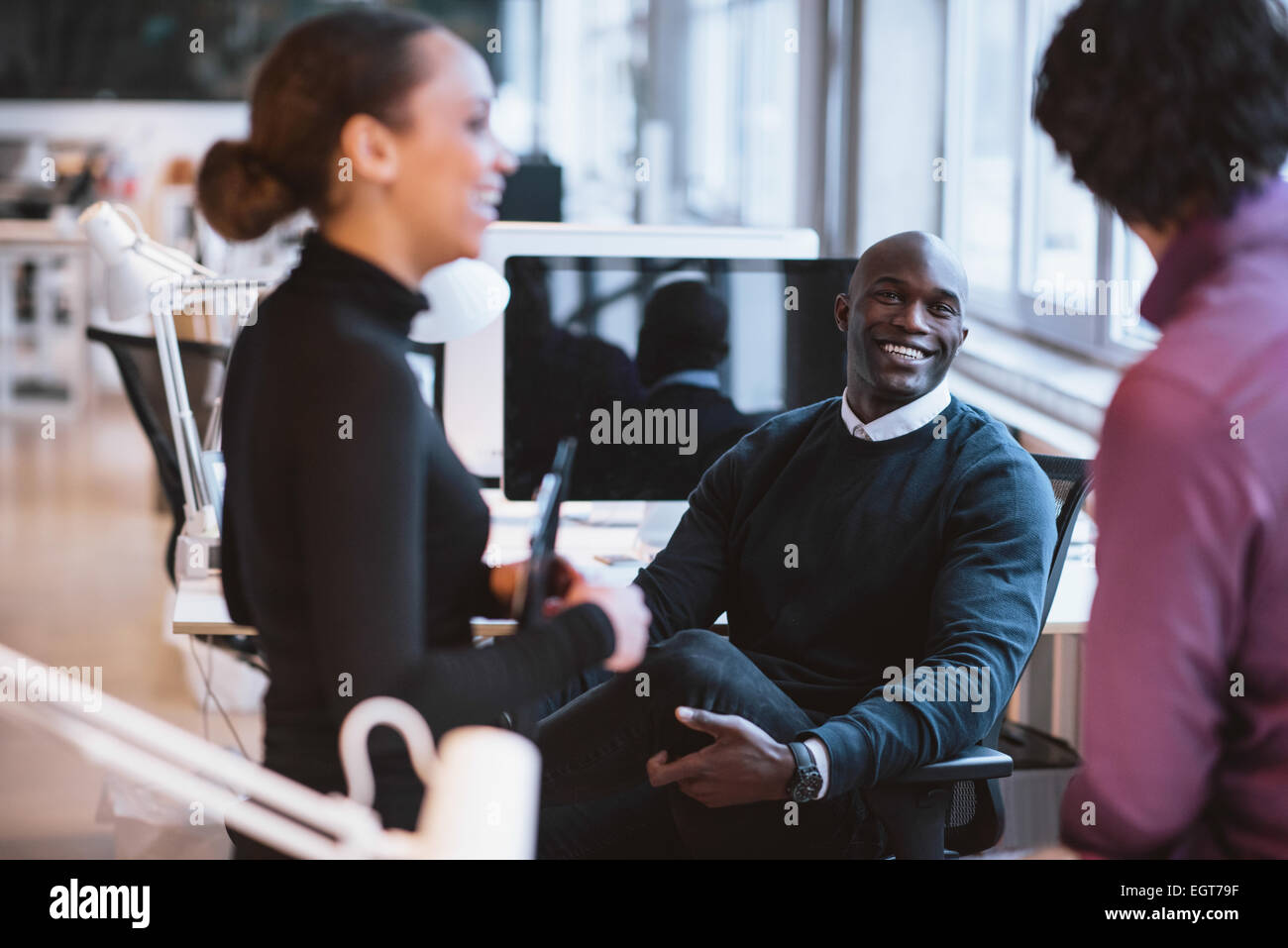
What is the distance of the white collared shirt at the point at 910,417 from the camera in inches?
77.2

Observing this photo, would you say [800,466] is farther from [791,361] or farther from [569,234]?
[569,234]

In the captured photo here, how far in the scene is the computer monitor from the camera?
245cm

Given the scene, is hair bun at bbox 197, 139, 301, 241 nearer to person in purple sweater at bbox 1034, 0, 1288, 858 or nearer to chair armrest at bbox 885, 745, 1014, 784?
person in purple sweater at bbox 1034, 0, 1288, 858

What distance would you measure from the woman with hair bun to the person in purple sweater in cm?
40

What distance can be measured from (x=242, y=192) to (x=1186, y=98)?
0.71 meters

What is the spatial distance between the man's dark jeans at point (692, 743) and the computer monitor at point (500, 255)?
0.68 metres

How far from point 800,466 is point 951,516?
0.24m

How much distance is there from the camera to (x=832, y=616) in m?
1.89

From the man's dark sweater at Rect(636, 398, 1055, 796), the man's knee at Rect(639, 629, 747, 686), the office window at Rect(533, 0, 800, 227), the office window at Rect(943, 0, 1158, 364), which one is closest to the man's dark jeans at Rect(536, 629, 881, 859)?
the man's knee at Rect(639, 629, 747, 686)

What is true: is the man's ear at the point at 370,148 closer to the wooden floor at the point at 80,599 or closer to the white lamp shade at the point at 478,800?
the white lamp shade at the point at 478,800

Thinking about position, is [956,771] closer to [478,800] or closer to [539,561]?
[539,561]

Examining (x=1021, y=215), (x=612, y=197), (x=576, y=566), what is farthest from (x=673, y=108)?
(x=576, y=566)

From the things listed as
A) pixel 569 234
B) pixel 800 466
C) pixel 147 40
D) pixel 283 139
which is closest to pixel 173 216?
pixel 147 40

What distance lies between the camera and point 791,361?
235 cm
